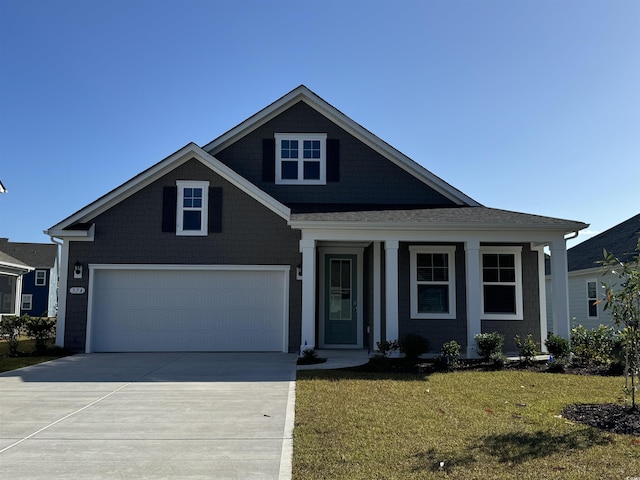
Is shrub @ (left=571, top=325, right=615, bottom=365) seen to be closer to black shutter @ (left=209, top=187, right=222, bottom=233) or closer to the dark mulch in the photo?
the dark mulch

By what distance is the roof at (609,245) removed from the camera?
17500mm

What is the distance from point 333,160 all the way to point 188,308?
554 cm

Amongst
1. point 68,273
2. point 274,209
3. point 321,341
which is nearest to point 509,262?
point 321,341

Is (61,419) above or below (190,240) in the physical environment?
below

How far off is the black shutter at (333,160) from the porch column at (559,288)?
19.1 ft

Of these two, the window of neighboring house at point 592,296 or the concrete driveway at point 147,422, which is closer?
the concrete driveway at point 147,422

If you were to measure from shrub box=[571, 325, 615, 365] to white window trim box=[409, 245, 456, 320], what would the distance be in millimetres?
2724

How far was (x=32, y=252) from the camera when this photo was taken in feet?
124

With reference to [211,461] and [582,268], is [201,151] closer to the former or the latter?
[211,461]

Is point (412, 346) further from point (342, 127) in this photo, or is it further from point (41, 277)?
point (41, 277)

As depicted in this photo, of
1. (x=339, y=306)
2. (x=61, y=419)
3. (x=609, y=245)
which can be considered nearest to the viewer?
(x=61, y=419)

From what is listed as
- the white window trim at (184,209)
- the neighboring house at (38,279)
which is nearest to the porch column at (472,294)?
the white window trim at (184,209)

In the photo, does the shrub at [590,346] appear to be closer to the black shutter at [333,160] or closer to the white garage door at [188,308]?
the white garage door at [188,308]

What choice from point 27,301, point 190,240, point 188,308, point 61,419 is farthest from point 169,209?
point 27,301
